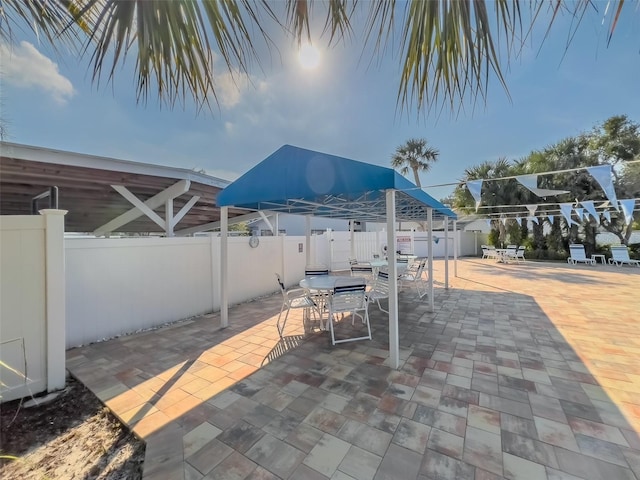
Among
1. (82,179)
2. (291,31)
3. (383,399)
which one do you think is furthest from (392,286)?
(82,179)

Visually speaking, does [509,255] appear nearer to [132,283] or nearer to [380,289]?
[380,289]

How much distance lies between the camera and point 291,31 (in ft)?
3.46

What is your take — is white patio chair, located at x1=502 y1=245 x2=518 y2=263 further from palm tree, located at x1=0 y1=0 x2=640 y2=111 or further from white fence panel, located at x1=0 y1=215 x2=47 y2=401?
white fence panel, located at x1=0 y1=215 x2=47 y2=401

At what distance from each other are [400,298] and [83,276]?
233 inches

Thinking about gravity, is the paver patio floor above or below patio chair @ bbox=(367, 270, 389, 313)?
below

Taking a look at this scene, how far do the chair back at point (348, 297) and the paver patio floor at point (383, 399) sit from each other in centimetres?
51

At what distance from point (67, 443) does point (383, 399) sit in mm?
2529

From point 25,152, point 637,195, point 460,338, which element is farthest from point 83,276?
point 637,195

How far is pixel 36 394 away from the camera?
2619mm

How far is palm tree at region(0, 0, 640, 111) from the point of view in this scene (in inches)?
34.2

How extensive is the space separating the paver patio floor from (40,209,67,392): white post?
10.8 inches

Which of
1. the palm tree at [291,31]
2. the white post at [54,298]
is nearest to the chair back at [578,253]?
the palm tree at [291,31]

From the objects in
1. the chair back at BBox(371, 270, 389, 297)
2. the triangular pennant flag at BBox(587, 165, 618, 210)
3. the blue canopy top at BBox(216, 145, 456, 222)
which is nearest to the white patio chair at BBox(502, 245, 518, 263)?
the triangular pennant flag at BBox(587, 165, 618, 210)

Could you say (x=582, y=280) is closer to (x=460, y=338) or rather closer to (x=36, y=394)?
(x=460, y=338)
